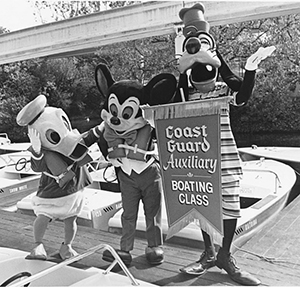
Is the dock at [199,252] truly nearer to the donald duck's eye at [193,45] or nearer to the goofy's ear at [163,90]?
the goofy's ear at [163,90]

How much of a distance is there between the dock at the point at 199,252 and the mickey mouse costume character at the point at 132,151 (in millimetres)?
152

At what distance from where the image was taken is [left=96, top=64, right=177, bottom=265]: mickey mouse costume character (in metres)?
2.45

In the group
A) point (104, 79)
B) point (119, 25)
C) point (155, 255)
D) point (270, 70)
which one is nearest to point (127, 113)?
point (104, 79)

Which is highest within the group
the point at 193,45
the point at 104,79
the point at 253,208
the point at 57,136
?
the point at 193,45

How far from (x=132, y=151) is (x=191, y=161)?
17.6 inches

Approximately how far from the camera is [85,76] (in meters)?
14.1

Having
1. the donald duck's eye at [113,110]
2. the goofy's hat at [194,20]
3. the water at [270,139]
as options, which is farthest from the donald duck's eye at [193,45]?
the water at [270,139]

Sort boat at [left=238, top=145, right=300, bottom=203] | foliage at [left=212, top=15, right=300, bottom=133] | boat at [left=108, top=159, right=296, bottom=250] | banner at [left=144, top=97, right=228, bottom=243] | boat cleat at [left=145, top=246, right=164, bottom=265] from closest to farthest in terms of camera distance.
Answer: banner at [left=144, top=97, right=228, bottom=243] → boat cleat at [left=145, top=246, right=164, bottom=265] → boat at [left=108, top=159, right=296, bottom=250] → boat at [left=238, top=145, right=300, bottom=203] → foliage at [left=212, top=15, right=300, bottom=133]

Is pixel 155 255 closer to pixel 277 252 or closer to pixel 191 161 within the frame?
pixel 191 161

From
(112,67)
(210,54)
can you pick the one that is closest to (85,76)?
(112,67)

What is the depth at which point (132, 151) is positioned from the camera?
2471mm

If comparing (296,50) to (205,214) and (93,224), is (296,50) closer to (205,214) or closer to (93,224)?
(93,224)

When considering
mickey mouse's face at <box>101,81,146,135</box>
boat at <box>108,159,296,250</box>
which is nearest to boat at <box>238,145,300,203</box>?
boat at <box>108,159,296,250</box>

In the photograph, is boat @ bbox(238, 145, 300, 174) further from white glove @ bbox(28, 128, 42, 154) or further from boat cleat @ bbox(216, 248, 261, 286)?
white glove @ bbox(28, 128, 42, 154)
